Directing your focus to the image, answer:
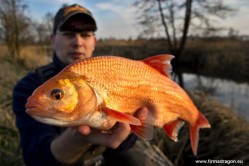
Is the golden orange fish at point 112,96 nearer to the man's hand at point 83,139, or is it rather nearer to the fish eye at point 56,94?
the fish eye at point 56,94

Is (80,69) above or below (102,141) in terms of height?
above

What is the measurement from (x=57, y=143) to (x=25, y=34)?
69.3 ft

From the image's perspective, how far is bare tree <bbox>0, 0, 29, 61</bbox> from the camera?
2041 centimetres

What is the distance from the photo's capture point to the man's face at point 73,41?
138 inches

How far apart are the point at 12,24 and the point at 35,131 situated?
19.4 m

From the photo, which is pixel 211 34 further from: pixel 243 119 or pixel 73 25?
pixel 73 25

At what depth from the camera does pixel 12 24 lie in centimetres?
2073

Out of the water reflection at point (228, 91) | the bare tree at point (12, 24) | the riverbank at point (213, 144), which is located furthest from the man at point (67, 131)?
the bare tree at point (12, 24)

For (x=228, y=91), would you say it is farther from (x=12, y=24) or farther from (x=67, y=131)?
(x=12, y=24)

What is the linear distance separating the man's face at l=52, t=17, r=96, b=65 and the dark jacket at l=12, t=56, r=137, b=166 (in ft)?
0.43

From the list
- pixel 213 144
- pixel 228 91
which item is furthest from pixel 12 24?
pixel 213 144

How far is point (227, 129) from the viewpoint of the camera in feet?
18.1

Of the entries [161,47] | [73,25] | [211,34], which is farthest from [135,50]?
[73,25]

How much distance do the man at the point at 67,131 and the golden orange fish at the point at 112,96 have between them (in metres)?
0.14
